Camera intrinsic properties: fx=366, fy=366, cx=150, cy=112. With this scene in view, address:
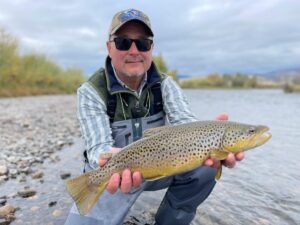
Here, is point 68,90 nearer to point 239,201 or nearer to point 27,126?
point 27,126

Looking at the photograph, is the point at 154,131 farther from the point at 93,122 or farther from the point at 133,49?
the point at 133,49

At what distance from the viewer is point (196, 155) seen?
9.02 ft

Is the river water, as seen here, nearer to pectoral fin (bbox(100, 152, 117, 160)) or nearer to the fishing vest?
the fishing vest

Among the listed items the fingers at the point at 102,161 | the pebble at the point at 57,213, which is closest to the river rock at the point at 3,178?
the pebble at the point at 57,213

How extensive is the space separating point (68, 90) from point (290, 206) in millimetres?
40718

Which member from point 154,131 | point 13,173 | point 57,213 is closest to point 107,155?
point 154,131

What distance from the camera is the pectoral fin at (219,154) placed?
2.76 meters

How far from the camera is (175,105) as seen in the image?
146 inches

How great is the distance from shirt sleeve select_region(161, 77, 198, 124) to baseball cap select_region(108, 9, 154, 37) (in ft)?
2.00

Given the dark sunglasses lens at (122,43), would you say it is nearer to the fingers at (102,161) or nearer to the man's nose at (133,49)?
the man's nose at (133,49)

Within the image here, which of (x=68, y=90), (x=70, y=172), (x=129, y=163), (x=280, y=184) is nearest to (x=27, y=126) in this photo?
(x=70, y=172)

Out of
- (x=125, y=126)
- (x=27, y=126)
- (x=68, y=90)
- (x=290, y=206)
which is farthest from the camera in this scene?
(x=68, y=90)

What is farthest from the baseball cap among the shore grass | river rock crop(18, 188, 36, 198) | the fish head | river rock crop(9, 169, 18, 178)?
the shore grass

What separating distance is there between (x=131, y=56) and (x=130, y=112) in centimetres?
57
